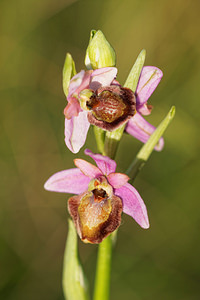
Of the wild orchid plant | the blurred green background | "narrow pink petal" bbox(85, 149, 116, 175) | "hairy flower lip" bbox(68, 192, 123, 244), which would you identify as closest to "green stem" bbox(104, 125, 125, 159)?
the wild orchid plant

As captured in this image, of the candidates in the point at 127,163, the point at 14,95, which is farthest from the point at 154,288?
the point at 14,95

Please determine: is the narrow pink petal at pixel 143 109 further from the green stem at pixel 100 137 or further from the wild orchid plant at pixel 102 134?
the green stem at pixel 100 137

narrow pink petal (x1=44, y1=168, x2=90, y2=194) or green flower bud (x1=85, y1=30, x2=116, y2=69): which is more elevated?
green flower bud (x1=85, y1=30, x2=116, y2=69)

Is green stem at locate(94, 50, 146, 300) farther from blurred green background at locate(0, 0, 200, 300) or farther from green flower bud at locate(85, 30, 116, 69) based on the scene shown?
blurred green background at locate(0, 0, 200, 300)

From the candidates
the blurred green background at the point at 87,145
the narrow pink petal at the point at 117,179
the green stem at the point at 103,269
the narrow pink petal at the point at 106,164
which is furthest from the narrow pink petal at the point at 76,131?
the blurred green background at the point at 87,145

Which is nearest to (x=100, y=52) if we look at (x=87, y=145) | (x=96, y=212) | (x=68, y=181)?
(x=68, y=181)

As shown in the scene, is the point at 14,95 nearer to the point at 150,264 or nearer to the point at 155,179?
the point at 155,179

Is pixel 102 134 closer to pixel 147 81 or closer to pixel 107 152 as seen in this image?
pixel 107 152

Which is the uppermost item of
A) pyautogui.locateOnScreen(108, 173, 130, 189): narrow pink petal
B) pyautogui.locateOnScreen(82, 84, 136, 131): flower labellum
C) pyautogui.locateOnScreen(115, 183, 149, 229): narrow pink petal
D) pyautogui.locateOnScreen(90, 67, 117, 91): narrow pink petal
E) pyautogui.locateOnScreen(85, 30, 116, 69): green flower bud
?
pyautogui.locateOnScreen(85, 30, 116, 69): green flower bud
